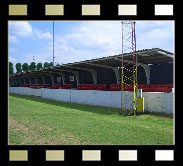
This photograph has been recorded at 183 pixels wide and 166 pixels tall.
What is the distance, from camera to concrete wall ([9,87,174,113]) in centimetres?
1233

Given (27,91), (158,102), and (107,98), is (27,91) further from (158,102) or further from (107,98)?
(158,102)

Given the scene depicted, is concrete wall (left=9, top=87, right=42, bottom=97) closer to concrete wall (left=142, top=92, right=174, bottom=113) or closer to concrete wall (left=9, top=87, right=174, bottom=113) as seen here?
concrete wall (left=9, top=87, right=174, bottom=113)

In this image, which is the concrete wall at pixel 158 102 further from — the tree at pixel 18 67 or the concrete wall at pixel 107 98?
the tree at pixel 18 67

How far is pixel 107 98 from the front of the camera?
16156 mm

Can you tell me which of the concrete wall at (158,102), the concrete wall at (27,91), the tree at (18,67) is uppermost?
the tree at (18,67)

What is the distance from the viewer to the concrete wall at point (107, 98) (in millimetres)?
12328

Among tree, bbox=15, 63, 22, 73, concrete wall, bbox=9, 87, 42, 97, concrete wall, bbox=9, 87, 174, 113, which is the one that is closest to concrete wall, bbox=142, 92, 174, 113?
concrete wall, bbox=9, 87, 174, 113

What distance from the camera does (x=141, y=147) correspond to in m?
4.29

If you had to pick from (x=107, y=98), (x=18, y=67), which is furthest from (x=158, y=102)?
(x=18, y=67)

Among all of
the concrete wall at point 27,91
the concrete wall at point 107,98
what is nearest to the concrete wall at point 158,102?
the concrete wall at point 107,98
